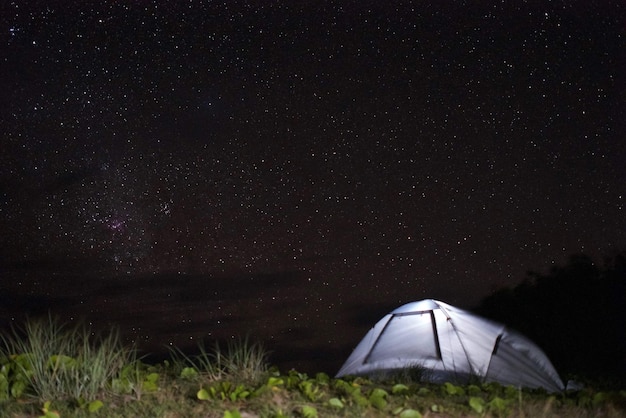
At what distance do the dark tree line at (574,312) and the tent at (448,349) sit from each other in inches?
357

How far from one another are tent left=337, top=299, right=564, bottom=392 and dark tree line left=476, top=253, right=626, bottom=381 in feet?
29.8

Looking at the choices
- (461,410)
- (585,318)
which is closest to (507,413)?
(461,410)

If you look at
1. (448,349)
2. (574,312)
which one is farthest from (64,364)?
(574,312)

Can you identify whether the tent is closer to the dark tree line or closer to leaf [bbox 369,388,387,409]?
leaf [bbox 369,388,387,409]

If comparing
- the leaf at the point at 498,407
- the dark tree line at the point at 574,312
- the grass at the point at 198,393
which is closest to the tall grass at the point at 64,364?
the grass at the point at 198,393

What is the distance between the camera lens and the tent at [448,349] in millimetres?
9188

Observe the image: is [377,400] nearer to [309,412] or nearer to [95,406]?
[309,412]

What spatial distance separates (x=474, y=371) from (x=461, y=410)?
164 inches

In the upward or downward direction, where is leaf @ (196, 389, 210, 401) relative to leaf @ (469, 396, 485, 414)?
upward

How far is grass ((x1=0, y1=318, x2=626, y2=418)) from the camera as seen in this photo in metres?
4.49

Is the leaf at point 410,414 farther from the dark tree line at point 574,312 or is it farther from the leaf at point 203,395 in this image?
the dark tree line at point 574,312

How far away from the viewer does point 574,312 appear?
66.1 ft

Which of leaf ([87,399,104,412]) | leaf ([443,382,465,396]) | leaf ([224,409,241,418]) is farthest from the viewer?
leaf ([443,382,465,396])

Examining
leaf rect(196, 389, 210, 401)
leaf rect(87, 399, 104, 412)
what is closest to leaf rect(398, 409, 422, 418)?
leaf rect(196, 389, 210, 401)
